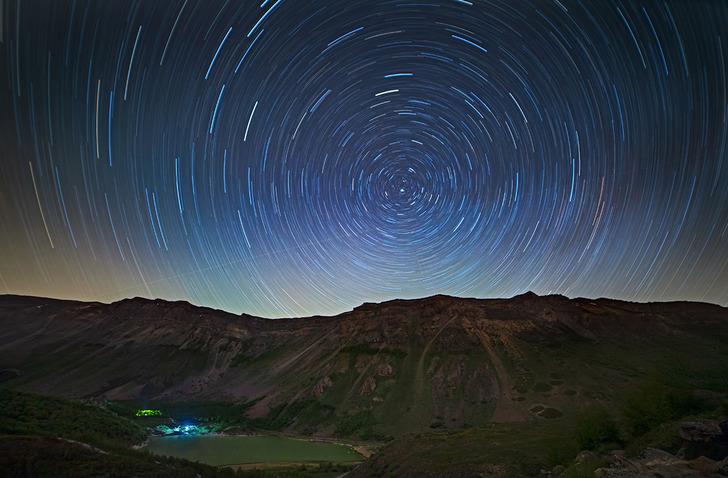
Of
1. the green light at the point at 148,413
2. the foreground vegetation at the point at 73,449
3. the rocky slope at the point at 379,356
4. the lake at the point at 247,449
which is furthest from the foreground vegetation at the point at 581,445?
the green light at the point at 148,413

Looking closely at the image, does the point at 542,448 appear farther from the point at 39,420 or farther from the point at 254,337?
the point at 254,337

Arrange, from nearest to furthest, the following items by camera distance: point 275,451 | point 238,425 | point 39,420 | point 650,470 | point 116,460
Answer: point 650,470
point 116,460
point 39,420
point 275,451
point 238,425

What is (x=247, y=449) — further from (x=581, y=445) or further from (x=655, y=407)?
(x=655, y=407)

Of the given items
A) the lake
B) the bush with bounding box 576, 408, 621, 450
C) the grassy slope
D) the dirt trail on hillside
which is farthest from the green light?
the bush with bounding box 576, 408, 621, 450

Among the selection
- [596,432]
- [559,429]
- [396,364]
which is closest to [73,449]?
[596,432]

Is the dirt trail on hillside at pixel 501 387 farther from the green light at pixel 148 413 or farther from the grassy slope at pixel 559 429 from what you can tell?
the green light at pixel 148 413

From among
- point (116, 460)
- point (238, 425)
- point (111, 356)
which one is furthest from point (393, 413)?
point (111, 356)
